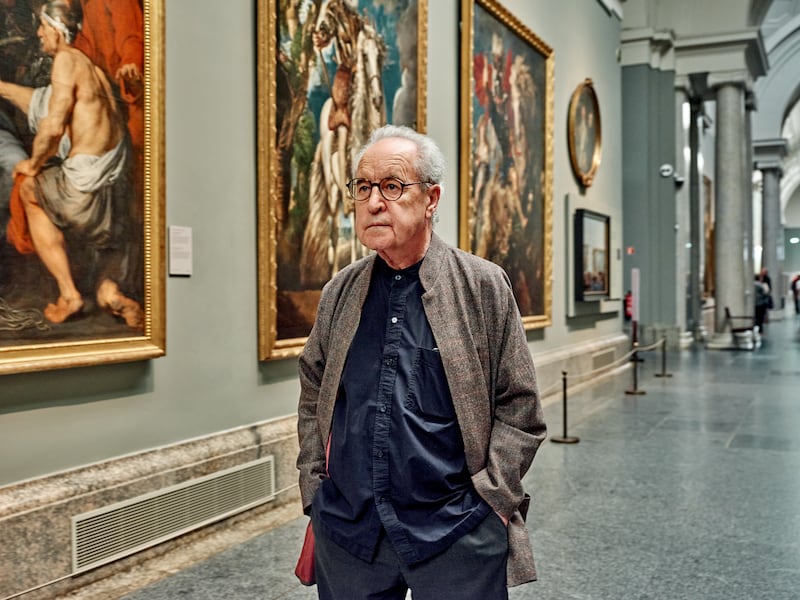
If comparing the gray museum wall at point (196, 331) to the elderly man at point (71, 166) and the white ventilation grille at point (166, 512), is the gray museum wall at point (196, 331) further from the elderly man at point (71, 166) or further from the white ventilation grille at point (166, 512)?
the elderly man at point (71, 166)

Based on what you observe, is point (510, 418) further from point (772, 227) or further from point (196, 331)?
point (772, 227)

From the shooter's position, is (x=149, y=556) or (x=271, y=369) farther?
(x=271, y=369)

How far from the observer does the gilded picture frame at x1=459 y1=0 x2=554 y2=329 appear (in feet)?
29.4

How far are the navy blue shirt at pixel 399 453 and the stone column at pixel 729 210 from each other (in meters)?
19.0

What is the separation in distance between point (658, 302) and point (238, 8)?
15.5 m

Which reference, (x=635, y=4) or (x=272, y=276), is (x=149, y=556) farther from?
(x=635, y=4)

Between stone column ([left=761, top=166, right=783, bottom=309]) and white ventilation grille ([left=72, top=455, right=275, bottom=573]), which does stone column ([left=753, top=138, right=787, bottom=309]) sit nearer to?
stone column ([left=761, top=166, right=783, bottom=309])

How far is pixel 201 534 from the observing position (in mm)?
4918

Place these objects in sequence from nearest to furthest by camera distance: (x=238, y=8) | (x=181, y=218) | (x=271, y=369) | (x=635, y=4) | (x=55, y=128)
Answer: (x=55, y=128) → (x=181, y=218) → (x=238, y=8) → (x=271, y=369) → (x=635, y=4)

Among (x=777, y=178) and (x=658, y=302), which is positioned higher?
(x=777, y=178)

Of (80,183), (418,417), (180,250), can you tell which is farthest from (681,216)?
(418,417)

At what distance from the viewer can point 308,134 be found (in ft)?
19.8

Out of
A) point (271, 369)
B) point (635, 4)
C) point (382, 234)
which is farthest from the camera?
point (635, 4)

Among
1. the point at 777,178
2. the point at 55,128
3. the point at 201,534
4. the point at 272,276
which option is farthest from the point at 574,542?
the point at 777,178
